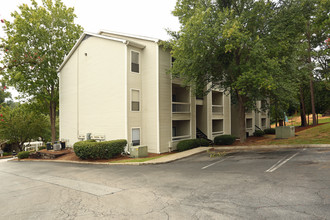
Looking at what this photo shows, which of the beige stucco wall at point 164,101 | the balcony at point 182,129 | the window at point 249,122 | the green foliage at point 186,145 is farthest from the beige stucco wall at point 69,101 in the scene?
the window at point 249,122

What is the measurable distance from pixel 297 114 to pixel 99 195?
2678 inches

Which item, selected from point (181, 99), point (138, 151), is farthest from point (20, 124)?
point (181, 99)

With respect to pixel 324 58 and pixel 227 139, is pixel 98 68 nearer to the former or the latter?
pixel 227 139

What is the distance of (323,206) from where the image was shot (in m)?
4.84

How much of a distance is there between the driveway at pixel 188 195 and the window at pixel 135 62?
10879 mm

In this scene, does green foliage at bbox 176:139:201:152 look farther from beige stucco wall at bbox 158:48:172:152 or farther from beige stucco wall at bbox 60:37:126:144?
beige stucco wall at bbox 60:37:126:144

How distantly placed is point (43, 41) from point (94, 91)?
462 inches

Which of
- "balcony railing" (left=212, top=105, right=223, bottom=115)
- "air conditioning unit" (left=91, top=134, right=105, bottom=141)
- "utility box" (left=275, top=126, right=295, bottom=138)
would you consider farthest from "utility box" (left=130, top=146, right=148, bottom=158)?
"utility box" (left=275, top=126, right=295, bottom=138)

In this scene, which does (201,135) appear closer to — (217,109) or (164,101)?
(217,109)

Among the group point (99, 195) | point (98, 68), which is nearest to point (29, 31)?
point (98, 68)

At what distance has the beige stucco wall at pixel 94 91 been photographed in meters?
17.8

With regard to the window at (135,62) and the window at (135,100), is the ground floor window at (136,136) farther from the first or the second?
the window at (135,62)

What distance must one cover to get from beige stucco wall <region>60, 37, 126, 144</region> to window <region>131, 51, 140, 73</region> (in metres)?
0.80

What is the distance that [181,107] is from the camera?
20109 millimetres
